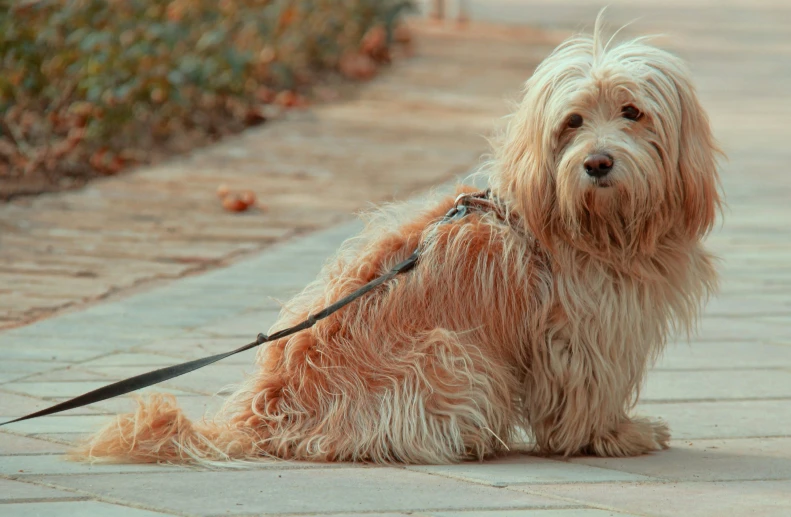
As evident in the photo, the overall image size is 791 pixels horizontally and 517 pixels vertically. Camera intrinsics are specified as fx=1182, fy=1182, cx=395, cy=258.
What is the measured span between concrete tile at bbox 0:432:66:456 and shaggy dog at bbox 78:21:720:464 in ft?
0.79

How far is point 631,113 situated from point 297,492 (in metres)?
1.56

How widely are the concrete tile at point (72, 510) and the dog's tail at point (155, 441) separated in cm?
40

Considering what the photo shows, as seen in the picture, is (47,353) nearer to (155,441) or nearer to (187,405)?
(187,405)

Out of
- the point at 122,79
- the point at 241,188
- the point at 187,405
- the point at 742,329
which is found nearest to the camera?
the point at 187,405

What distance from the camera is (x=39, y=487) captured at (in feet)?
11.4

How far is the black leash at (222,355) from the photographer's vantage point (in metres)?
3.65

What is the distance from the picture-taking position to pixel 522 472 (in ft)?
12.4

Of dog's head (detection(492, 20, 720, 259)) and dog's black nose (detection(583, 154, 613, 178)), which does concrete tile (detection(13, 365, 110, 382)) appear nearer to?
dog's head (detection(492, 20, 720, 259))

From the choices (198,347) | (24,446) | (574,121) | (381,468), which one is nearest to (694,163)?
(574,121)

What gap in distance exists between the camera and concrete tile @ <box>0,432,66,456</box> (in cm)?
387

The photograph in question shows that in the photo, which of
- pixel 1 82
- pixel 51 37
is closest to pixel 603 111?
pixel 1 82

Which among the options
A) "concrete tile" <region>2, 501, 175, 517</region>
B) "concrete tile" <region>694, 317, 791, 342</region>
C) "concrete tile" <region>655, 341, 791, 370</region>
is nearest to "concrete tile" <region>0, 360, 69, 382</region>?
"concrete tile" <region>2, 501, 175, 517</region>

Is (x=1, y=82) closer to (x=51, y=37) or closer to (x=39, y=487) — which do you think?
(x=51, y=37)

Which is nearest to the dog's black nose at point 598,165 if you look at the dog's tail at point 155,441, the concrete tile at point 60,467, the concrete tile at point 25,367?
the dog's tail at point 155,441
